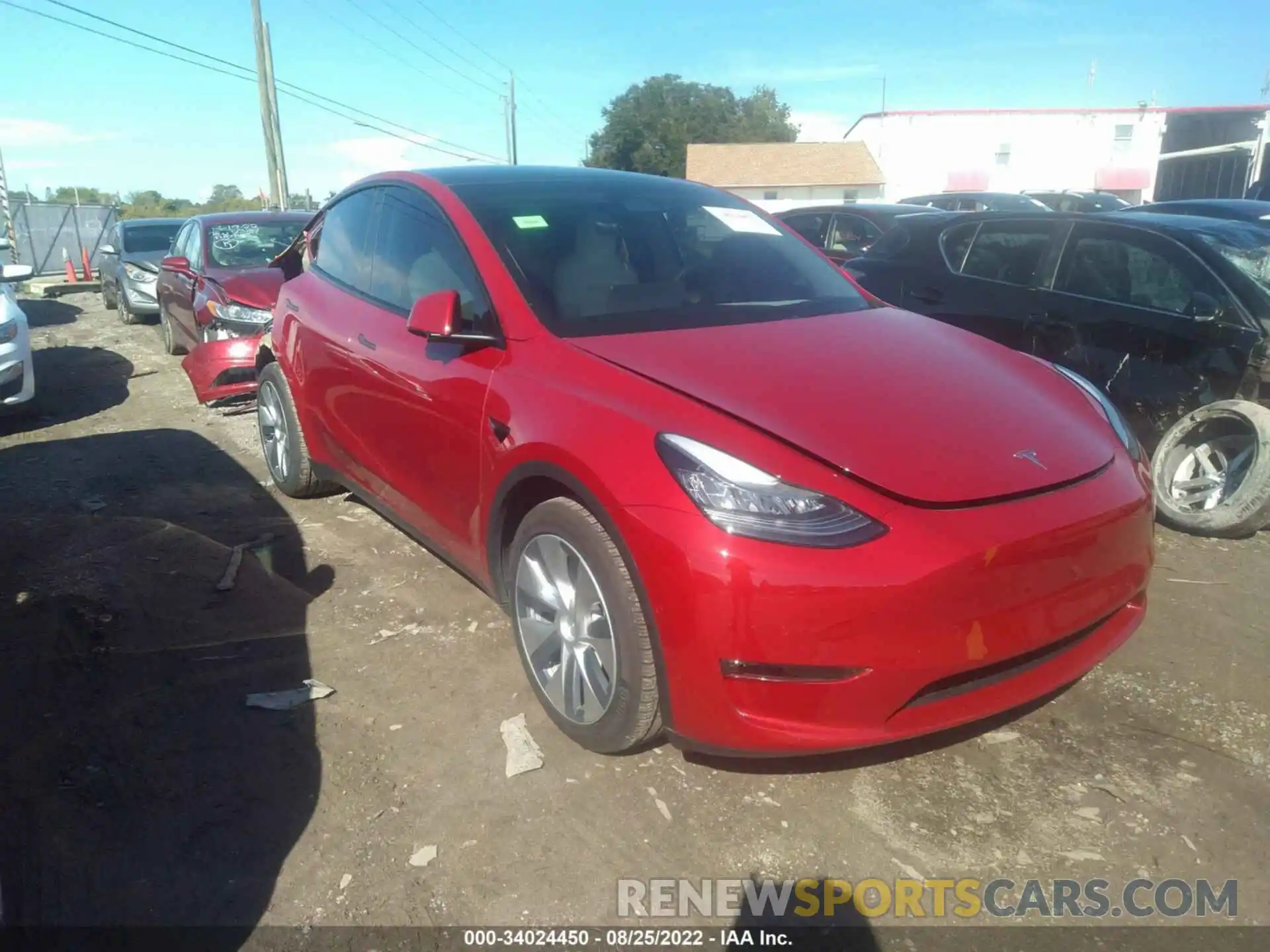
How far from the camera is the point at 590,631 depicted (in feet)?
8.81

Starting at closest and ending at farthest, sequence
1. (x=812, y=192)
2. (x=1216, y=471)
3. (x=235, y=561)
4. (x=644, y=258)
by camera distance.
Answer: (x=644, y=258)
(x=235, y=561)
(x=1216, y=471)
(x=812, y=192)

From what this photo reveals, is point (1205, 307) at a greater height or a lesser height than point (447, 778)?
greater

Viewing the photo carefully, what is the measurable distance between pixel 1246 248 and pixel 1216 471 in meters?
1.23

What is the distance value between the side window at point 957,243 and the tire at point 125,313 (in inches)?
419

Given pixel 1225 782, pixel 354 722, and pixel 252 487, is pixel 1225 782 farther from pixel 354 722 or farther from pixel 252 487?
pixel 252 487

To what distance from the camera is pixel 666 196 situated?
3.88 m

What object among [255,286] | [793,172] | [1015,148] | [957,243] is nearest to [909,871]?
[957,243]

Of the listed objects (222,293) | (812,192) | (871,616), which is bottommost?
(871,616)

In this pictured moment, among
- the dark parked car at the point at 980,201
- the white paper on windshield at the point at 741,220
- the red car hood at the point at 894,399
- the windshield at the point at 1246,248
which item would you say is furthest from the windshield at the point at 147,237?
the windshield at the point at 1246,248

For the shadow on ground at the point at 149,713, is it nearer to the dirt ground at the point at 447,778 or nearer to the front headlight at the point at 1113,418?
the dirt ground at the point at 447,778

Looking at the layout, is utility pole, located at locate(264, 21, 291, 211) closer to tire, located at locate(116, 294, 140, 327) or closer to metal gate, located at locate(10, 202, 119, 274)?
metal gate, located at locate(10, 202, 119, 274)

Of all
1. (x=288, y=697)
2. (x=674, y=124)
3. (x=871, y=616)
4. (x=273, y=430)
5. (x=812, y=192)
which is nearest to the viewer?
(x=871, y=616)

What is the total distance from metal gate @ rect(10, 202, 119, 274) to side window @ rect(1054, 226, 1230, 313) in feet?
73.0

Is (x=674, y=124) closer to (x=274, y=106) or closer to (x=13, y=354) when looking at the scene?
(x=274, y=106)
